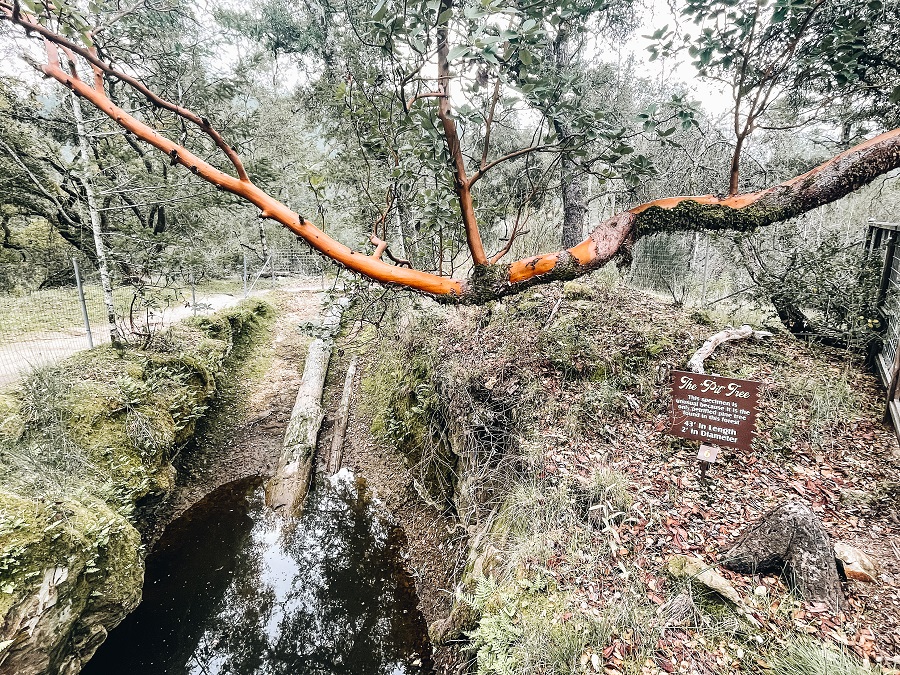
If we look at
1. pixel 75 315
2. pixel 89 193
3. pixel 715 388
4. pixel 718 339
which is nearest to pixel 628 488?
pixel 715 388

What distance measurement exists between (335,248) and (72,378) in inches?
180

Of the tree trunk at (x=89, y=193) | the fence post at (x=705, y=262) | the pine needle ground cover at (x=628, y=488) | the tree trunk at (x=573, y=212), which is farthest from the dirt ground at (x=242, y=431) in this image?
the fence post at (x=705, y=262)

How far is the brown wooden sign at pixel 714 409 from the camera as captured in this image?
2.56 m

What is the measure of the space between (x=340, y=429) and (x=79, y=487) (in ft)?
11.5

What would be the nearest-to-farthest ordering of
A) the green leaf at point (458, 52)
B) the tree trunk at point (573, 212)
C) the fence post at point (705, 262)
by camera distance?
the green leaf at point (458, 52) < the tree trunk at point (573, 212) < the fence post at point (705, 262)

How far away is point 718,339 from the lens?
3.96 meters

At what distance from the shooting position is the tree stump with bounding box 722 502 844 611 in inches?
76.0

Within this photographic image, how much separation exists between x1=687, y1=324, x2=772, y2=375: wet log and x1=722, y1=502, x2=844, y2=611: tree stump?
5.32ft

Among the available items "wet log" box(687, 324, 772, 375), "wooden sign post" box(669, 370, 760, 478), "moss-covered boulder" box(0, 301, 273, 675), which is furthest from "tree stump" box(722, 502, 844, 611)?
"moss-covered boulder" box(0, 301, 273, 675)

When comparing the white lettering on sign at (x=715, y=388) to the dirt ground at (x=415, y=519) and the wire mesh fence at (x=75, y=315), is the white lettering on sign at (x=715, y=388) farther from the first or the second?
the wire mesh fence at (x=75, y=315)

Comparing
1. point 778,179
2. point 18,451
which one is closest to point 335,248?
point 18,451

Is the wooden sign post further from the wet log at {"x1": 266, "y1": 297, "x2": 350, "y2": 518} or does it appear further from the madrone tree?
the wet log at {"x1": 266, "y1": 297, "x2": 350, "y2": 518}

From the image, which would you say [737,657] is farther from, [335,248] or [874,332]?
[874,332]

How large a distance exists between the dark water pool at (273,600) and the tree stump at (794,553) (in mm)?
2713
